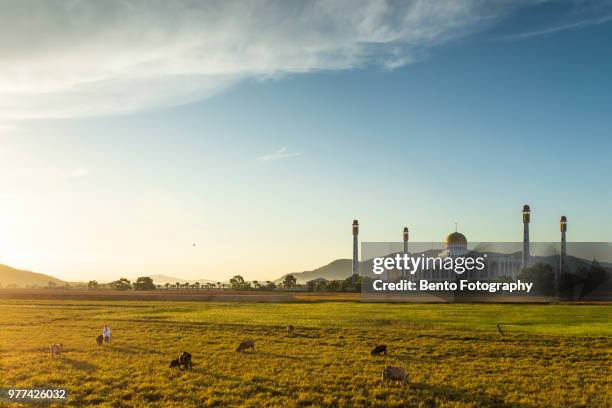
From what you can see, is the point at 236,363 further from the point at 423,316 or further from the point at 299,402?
the point at 423,316

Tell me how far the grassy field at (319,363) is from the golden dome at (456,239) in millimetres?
113053

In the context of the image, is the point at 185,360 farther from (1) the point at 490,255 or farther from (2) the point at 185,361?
(1) the point at 490,255

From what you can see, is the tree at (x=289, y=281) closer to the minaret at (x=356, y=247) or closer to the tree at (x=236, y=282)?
the tree at (x=236, y=282)

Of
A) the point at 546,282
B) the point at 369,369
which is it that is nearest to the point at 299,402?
the point at 369,369

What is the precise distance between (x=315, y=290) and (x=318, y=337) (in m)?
105

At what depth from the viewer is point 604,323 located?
53.3 metres

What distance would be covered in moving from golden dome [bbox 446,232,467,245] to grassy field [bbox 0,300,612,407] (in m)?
113

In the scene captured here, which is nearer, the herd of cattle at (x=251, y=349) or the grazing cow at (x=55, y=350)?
the herd of cattle at (x=251, y=349)

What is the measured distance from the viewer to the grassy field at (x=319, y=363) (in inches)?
875

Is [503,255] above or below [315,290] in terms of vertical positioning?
above

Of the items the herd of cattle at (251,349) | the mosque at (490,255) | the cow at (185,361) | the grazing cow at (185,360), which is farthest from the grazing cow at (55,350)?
the mosque at (490,255)

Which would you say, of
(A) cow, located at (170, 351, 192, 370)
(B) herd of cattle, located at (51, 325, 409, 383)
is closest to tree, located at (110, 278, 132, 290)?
(B) herd of cattle, located at (51, 325, 409, 383)

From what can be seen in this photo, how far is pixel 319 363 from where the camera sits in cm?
2948

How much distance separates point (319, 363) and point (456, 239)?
143m
